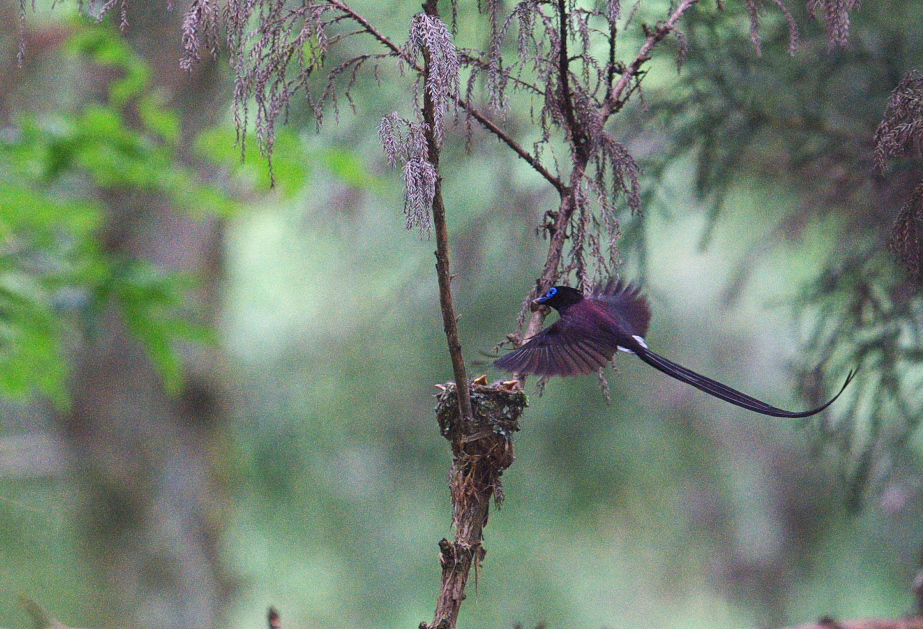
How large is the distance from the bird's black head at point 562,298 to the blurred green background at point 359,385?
2.21ft

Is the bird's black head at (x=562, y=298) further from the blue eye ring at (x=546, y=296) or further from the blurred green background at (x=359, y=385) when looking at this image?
the blurred green background at (x=359, y=385)

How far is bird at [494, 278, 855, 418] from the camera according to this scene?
173 centimetres

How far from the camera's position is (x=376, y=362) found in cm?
829

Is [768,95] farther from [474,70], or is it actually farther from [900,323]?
[474,70]

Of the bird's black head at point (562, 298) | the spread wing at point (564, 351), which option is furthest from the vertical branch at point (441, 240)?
the bird's black head at point (562, 298)

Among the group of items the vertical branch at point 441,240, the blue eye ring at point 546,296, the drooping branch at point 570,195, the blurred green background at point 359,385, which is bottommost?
the vertical branch at point 441,240

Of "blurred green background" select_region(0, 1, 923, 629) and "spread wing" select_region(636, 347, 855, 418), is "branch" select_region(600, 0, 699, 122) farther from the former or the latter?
"blurred green background" select_region(0, 1, 923, 629)

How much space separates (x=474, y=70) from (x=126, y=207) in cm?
524

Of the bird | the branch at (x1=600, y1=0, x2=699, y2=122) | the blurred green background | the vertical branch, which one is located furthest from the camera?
the blurred green background

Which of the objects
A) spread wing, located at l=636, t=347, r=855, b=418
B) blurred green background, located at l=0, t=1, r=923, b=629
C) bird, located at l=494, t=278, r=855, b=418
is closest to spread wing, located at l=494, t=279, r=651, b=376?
bird, located at l=494, t=278, r=855, b=418

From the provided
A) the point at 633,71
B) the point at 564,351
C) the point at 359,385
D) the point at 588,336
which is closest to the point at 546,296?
the point at 564,351

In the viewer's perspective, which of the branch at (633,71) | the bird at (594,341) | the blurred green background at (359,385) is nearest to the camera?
the bird at (594,341)

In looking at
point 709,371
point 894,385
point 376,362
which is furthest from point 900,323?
point 376,362

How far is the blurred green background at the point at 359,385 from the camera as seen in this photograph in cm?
370
